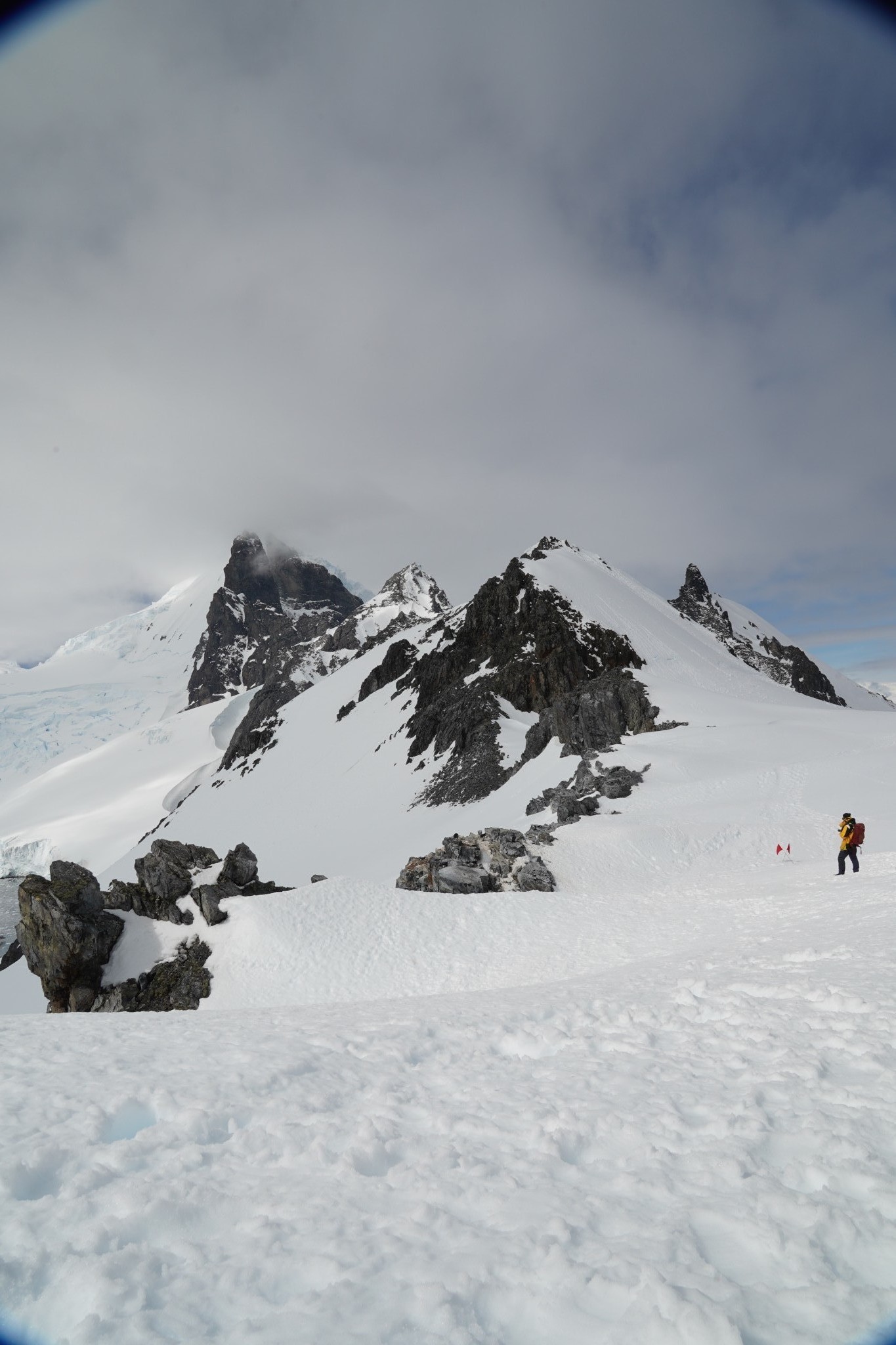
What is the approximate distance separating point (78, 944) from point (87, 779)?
4227 inches

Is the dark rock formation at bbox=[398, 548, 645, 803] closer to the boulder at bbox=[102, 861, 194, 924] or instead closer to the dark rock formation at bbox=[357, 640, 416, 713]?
the dark rock formation at bbox=[357, 640, 416, 713]

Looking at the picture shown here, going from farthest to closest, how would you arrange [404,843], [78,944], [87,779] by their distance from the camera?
1. [87,779]
2. [404,843]
3. [78,944]

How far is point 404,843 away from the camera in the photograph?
128 ft

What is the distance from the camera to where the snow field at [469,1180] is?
9.34 feet

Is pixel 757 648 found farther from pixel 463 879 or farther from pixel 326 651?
pixel 463 879

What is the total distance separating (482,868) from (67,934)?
49.3ft

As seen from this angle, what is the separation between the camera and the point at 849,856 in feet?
50.4

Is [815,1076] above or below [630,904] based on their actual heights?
above

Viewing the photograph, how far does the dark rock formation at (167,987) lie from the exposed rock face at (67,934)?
2.80 feet

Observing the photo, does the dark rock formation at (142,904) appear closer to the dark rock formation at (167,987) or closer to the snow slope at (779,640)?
the dark rock formation at (167,987)

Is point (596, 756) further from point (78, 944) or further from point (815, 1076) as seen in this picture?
point (815, 1076)

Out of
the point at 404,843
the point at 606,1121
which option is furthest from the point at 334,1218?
the point at 404,843

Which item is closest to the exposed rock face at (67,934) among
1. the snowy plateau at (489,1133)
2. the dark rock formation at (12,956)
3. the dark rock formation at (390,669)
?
the snowy plateau at (489,1133)

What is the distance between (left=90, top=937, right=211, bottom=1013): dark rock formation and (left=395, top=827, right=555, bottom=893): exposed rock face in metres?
7.14
